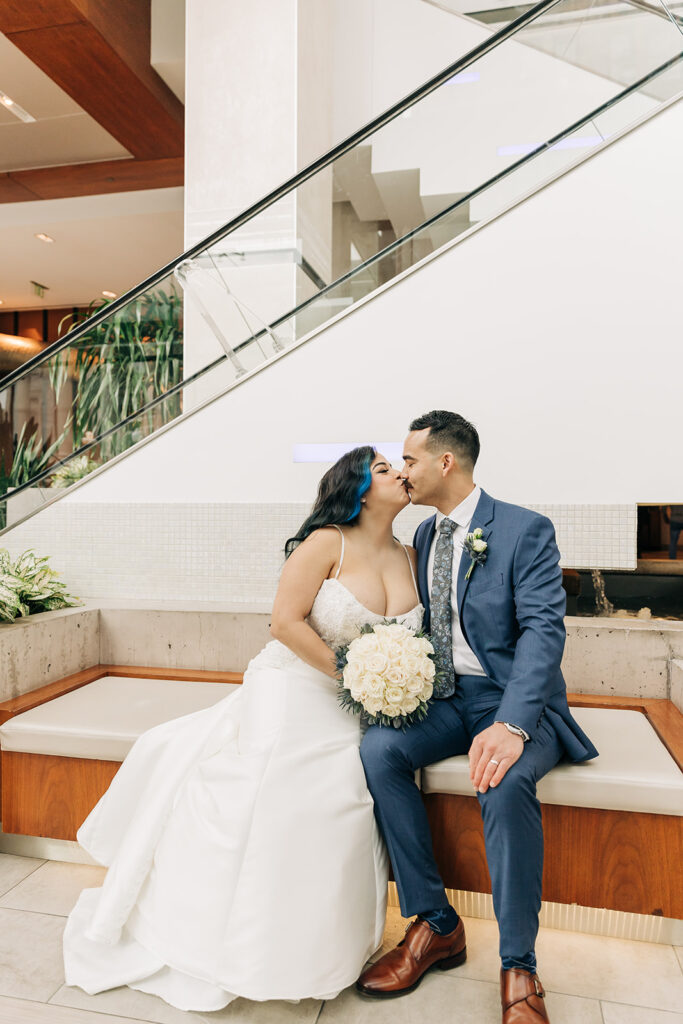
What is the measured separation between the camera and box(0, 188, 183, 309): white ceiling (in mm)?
7055

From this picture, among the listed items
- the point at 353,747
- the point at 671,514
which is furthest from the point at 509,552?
the point at 671,514

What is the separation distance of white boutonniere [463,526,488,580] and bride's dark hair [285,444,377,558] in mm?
394

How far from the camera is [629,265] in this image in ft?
10.2

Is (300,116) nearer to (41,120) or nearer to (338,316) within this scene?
(338,316)

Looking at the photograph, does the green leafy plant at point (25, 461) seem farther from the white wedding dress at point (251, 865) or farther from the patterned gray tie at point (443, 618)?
the patterned gray tie at point (443, 618)

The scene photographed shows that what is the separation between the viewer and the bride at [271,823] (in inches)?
68.3

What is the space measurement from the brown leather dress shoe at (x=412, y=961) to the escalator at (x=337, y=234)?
2667 mm

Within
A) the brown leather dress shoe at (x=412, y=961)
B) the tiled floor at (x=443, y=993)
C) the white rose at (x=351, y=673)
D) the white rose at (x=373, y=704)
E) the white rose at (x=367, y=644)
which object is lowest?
the tiled floor at (x=443, y=993)

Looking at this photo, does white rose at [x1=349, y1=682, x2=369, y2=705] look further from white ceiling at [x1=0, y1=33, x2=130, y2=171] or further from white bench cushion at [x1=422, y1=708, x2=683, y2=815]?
white ceiling at [x1=0, y1=33, x2=130, y2=171]

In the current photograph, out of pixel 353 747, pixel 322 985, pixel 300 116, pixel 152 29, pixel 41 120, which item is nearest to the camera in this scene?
pixel 322 985

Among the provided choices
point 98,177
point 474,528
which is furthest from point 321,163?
point 98,177

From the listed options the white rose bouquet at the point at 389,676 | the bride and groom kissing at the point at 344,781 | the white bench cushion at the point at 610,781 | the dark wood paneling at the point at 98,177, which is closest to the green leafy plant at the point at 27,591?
the bride and groom kissing at the point at 344,781

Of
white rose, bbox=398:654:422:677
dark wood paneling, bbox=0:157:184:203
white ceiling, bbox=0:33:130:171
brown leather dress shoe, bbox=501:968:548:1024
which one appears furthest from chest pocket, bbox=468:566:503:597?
dark wood paneling, bbox=0:157:184:203

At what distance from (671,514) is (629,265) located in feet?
3.79
